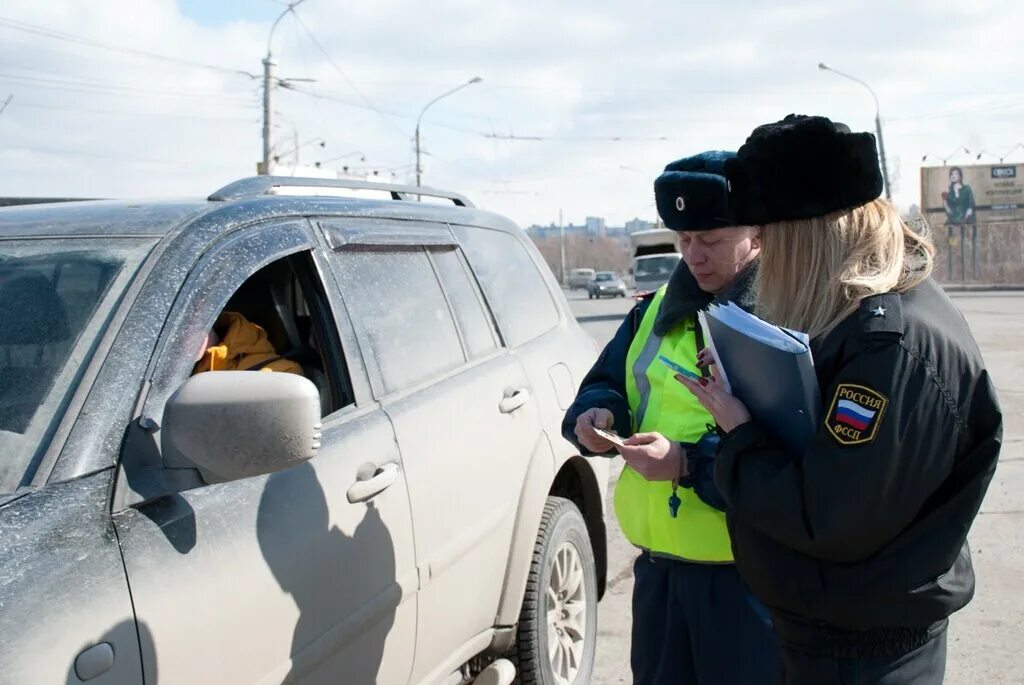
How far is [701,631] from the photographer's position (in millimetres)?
2562

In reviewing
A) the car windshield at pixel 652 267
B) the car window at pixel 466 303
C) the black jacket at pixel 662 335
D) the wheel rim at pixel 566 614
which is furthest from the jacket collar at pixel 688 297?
the car windshield at pixel 652 267

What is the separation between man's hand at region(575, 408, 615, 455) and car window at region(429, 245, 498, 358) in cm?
80

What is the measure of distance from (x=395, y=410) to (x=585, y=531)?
4.80ft

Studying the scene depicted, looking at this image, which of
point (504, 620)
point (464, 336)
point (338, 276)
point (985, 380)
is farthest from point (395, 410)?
point (985, 380)

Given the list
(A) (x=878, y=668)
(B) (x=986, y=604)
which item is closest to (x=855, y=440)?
(A) (x=878, y=668)

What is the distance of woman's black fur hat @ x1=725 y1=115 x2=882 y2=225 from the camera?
1916 mm

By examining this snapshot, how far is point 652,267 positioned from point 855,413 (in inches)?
1023

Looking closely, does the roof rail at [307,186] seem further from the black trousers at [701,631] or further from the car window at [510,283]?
the black trousers at [701,631]

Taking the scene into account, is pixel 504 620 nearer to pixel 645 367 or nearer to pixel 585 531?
pixel 585 531

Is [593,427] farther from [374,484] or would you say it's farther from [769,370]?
[769,370]

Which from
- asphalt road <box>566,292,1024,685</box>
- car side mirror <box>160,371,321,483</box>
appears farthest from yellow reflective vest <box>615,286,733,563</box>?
asphalt road <box>566,292,1024,685</box>

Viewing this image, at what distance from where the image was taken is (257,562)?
2105mm

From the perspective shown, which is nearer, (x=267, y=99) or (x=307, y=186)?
(x=307, y=186)

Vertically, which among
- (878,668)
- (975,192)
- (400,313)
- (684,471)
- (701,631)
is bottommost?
(701,631)
